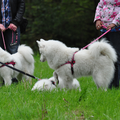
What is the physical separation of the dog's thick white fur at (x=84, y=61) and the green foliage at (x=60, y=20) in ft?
25.2

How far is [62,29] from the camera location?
40.3 feet

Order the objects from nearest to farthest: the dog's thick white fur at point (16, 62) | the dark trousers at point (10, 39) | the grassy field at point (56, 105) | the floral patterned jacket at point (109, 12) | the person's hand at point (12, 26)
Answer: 1. the grassy field at point (56, 105)
2. the floral patterned jacket at point (109, 12)
3. the dog's thick white fur at point (16, 62)
4. the person's hand at point (12, 26)
5. the dark trousers at point (10, 39)

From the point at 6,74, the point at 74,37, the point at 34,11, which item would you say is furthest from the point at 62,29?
the point at 6,74

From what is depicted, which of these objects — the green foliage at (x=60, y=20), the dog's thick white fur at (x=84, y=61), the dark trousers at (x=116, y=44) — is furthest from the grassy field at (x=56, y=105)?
the green foliage at (x=60, y=20)

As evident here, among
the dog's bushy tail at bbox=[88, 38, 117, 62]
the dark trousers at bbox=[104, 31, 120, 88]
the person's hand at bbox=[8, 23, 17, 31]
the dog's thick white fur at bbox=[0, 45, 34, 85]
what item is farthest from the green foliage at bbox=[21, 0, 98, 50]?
the dog's bushy tail at bbox=[88, 38, 117, 62]

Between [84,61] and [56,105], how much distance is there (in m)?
1.24

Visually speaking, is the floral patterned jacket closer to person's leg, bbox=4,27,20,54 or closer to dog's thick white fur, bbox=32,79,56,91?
dog's thick white fur, bbox=32,79,56,91

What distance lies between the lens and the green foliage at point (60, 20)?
11.5 meters

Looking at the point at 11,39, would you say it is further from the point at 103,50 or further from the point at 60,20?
the point at 60,20

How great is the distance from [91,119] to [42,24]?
969cm

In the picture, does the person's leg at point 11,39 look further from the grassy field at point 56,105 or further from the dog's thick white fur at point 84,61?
the grassy field at point 56,105

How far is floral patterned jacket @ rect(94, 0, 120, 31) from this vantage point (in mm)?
3926

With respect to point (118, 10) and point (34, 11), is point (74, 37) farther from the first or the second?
point (118, 10)

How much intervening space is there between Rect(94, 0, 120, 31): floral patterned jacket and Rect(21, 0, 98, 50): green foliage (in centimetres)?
763
